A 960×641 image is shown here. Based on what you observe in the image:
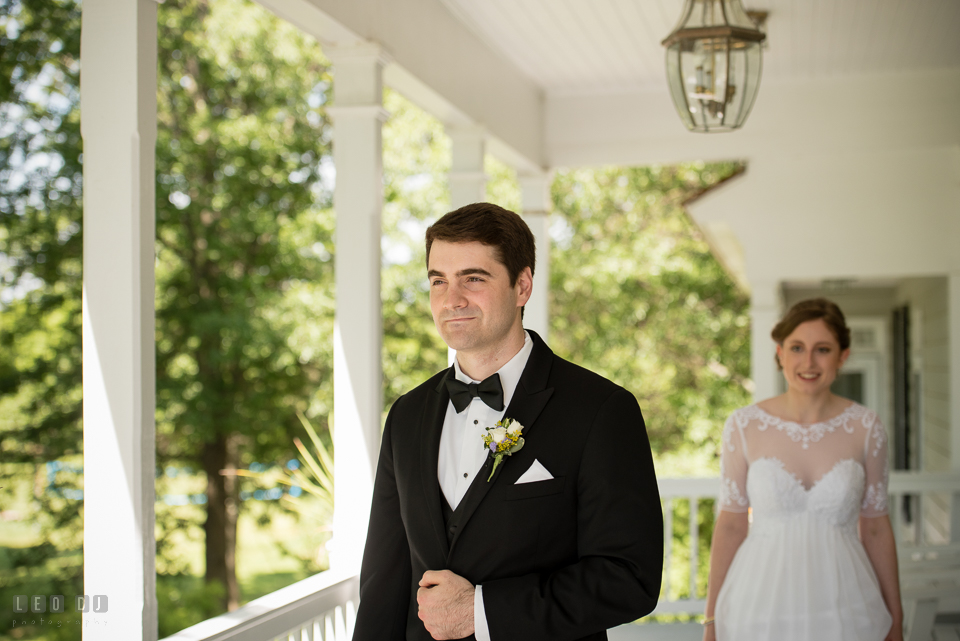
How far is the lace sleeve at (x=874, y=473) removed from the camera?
2920mm

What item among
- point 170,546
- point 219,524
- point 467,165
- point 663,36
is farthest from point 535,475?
point 219,524

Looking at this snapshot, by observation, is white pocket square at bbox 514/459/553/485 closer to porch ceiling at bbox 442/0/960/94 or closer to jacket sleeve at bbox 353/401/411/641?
jacket sleeve at bbox 353/401/411/641

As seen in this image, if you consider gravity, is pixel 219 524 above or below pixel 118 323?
below

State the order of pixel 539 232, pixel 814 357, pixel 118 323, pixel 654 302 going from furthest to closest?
pixel 654 302 < pixel 539 232 < pixel 814 357 < pixel 118 323

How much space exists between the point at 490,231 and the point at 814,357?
175cm

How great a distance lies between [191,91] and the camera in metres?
11.0

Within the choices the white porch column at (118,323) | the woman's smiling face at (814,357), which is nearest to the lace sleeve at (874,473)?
the woman's smiling face at (814,357)

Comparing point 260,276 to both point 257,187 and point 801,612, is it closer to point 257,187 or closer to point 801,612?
point 257,187

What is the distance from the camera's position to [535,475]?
5.34ft

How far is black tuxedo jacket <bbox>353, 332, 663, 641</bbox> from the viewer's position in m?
1.55

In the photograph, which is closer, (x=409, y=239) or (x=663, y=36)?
(x=663, y=36)

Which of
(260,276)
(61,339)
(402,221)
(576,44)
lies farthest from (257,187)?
(576,44)

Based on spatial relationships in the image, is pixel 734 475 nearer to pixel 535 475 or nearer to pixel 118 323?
pixel 535 475

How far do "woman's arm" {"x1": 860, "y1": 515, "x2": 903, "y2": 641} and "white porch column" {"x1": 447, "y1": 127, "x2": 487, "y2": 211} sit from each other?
2.79 meters
